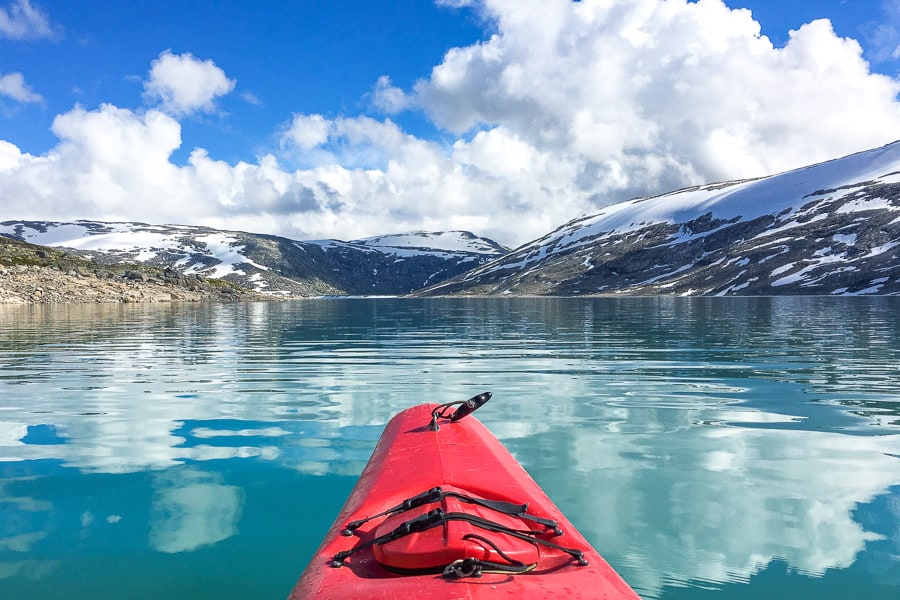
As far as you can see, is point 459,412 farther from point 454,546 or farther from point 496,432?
point 454,546

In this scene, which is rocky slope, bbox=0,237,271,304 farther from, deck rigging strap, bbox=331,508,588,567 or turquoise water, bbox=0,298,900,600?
deck rigging strap, bbox=331,508,588,567

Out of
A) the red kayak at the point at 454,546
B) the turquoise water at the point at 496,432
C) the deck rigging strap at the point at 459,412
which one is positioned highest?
the deck rigging strap at the point at 459,412

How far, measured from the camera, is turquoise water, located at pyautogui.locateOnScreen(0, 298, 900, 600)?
6.61 metres

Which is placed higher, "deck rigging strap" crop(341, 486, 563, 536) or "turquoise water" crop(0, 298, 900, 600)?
"deck rigging strap" crop(341, 486, 563, 536)

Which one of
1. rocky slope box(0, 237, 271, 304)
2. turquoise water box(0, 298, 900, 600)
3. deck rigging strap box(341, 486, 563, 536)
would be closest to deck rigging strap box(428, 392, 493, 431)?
turquoise water box(0, 298, 900, 600)

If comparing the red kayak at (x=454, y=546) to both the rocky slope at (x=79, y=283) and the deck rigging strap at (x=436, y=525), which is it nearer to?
the deck rigging strap at (x=436, y=525)

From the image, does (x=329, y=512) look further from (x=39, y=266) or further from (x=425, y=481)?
(x=39, y=266)

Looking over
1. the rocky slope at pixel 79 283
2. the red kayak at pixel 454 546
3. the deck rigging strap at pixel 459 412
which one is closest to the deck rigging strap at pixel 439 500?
the red kayak at pixel 454 546

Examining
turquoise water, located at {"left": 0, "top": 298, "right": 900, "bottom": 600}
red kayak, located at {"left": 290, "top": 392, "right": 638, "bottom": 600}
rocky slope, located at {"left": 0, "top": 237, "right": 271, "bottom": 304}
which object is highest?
rocky slope, located at {"left": 0, "top": 237, "right": 271, "bottom": 304}

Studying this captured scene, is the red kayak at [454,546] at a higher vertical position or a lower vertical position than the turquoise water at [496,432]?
higher

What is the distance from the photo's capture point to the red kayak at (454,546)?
4.15 m

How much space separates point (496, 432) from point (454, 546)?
8.02 m

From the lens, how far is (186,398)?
16.1m

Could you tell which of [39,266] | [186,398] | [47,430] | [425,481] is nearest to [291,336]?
[186,398]
